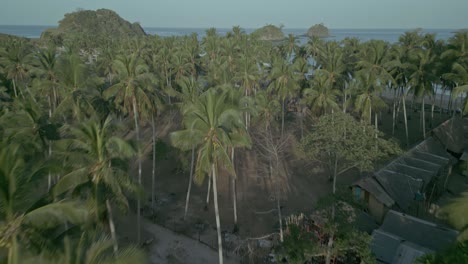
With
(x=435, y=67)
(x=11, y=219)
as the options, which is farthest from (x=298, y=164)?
(x=11, y=219)

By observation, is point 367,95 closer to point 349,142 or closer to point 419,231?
point 349,142

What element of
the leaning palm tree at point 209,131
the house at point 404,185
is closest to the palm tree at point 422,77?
the house at point 404,185

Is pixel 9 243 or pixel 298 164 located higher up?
pixel 9 243

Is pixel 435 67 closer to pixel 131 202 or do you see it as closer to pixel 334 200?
pixel 334 200

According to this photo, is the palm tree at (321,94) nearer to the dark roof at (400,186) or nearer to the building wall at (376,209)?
the dark roof at (400,186)

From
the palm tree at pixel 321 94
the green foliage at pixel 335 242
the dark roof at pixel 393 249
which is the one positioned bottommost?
the dark roof at pixel 393 249

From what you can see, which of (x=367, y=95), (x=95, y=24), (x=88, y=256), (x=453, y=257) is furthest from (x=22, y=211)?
(x=95, y=24)
